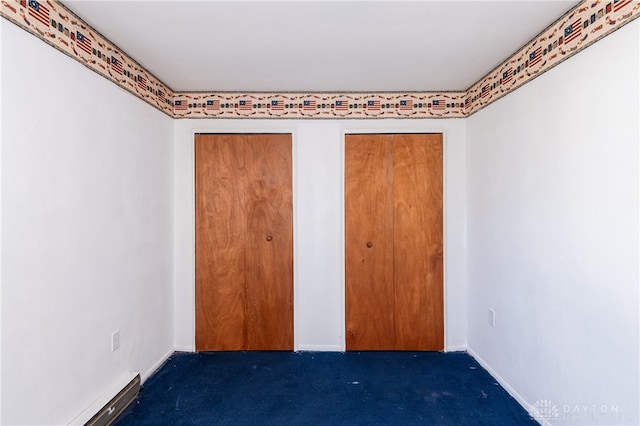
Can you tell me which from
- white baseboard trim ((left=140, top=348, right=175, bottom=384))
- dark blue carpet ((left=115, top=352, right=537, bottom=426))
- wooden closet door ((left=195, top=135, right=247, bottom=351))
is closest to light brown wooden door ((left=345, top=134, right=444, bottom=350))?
dark blue carpet ((left=115, top=352, right=537, bottom=426))

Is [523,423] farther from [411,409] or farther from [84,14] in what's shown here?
[84,14]

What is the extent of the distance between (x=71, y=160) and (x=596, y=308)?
2886 millimetres

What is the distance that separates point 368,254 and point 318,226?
0.55 m

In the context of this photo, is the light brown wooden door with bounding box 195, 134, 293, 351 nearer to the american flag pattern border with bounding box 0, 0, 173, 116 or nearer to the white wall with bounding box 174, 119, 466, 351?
the white wall with bounding box 174, 119, 466, 351

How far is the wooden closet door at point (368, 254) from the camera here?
302cm

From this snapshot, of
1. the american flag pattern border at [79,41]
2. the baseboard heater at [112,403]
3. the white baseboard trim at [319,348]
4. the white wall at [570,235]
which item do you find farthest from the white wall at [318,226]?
the baseboard heater at [112,403]

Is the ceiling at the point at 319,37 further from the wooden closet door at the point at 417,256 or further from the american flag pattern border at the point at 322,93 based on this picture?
the wooden closet door at the point at 417,256

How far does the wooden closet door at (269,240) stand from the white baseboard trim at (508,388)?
1694 mm

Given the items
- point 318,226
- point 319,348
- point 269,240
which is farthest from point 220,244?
point 319,348

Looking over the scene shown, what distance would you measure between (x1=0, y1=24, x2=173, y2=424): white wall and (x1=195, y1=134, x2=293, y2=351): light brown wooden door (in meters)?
0.56

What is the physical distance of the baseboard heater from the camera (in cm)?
181

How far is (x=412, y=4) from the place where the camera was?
5.49 feet

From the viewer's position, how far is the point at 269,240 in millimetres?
3021

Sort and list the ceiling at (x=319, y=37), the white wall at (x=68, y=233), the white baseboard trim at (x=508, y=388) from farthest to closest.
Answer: the white baseboard trim at (x=508, y=388), the ceiling at (x=319, y=37), the white wall at (x=68, y=233)
